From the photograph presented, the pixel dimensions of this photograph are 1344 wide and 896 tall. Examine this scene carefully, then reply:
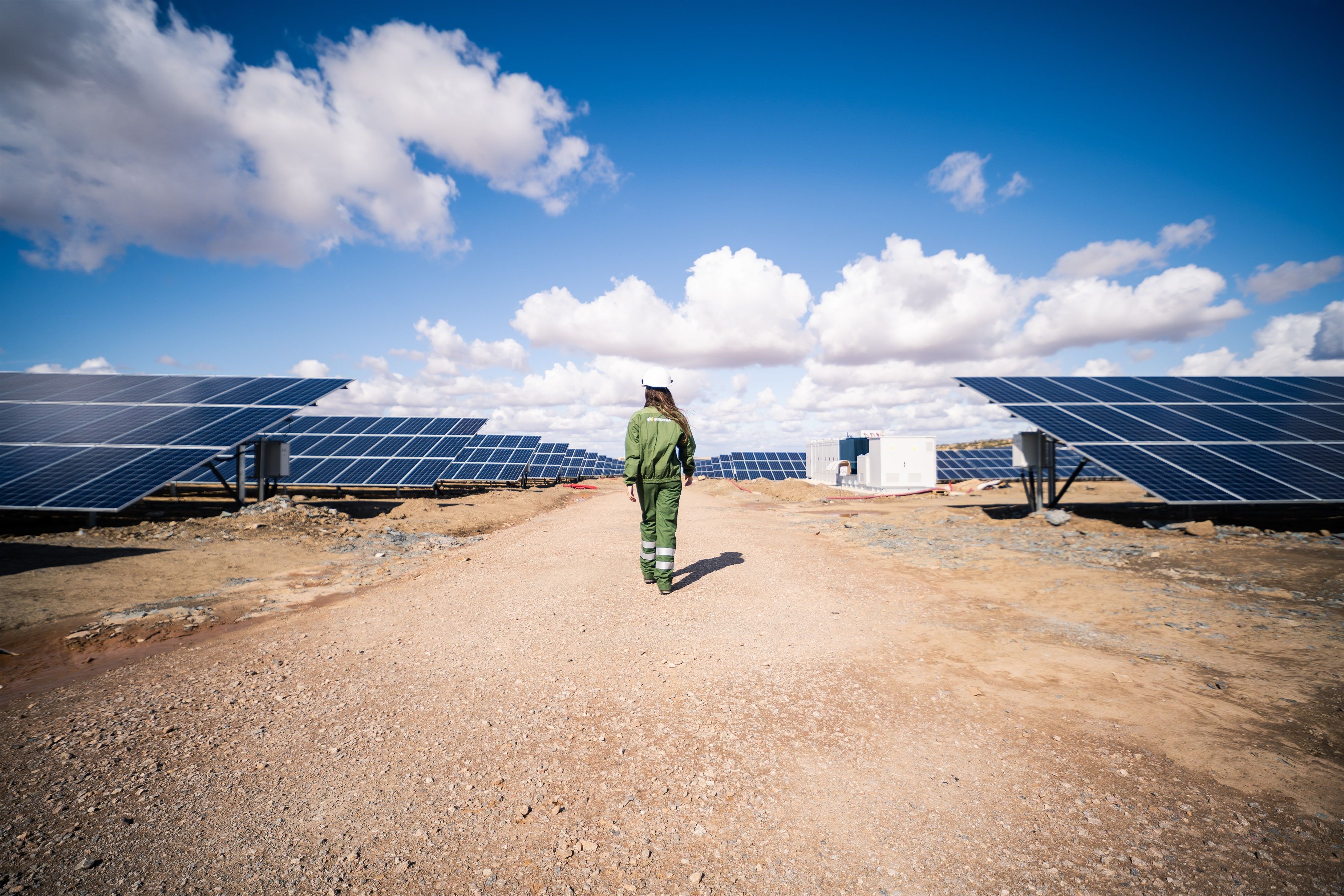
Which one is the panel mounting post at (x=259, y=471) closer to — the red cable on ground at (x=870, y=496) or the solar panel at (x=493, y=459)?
the solar panel at (x=493, y=459)

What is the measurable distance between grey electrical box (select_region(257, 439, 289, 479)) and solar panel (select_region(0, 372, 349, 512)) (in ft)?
2.89

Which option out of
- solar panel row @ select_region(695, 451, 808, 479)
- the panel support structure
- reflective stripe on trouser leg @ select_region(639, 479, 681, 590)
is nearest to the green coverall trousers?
reflective stripe on trouser leg @ select_region(639, 479, 681, 590)

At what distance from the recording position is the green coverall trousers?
593 cm

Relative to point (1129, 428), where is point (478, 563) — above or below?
below

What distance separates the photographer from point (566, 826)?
221 centimetres

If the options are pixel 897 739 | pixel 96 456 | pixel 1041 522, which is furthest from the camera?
pixel 1041 522

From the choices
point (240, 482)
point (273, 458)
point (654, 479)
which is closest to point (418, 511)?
point (273, 458)

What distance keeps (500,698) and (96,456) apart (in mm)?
13927

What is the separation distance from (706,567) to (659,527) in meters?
1.75

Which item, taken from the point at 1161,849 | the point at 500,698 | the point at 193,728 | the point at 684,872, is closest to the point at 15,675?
the point at 193,728

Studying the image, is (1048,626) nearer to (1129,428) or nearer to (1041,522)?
(1041,522)

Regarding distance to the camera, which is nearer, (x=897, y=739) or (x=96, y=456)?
(x=897, y=739)

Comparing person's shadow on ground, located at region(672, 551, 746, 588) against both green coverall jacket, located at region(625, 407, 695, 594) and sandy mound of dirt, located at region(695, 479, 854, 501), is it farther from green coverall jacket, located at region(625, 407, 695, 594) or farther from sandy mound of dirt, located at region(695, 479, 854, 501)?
sandy mound of dirt, located at region(695, 479, 854, 501)

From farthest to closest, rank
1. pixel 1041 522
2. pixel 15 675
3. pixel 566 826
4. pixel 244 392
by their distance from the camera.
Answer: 1. pixel 244 392
2. pixel 1041 522
3. pixel 15 675
4. pixel 566 826
